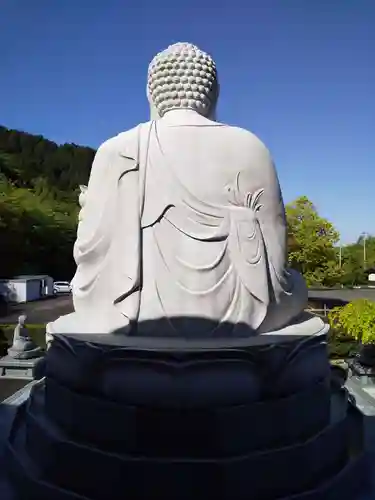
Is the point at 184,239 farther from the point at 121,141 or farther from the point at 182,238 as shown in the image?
the point at 121,141

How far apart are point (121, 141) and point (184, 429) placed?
2.83 meters

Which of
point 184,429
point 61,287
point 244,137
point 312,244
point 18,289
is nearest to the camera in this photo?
point 184,429

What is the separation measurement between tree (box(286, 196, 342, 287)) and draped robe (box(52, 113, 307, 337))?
17010mm

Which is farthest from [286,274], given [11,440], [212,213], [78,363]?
[11,440]

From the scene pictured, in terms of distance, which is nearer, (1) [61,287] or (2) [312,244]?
(2) [312,244]

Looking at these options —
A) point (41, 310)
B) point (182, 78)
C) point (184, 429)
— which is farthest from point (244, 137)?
point (41, 310)

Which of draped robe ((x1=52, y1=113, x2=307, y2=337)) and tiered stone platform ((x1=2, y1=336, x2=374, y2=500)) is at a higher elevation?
draped robe ((x1=52, y1=113, x2=307, y2=337))

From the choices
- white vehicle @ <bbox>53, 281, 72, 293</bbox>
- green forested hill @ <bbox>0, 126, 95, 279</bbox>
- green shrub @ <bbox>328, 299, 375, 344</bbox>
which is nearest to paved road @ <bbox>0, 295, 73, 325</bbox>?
white vehicle @ <bbox>53, 281, 72, 293</bbox>

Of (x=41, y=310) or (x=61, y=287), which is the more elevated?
(x=61, y=287)

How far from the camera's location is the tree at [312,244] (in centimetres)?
2175

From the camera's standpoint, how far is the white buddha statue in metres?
4.39

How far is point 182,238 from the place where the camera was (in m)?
4.51

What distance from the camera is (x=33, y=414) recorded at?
14.7 feet

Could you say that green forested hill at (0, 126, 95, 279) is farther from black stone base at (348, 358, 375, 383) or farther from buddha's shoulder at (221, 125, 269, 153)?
buddha's shoulder at (221, 125, 269, 153)
